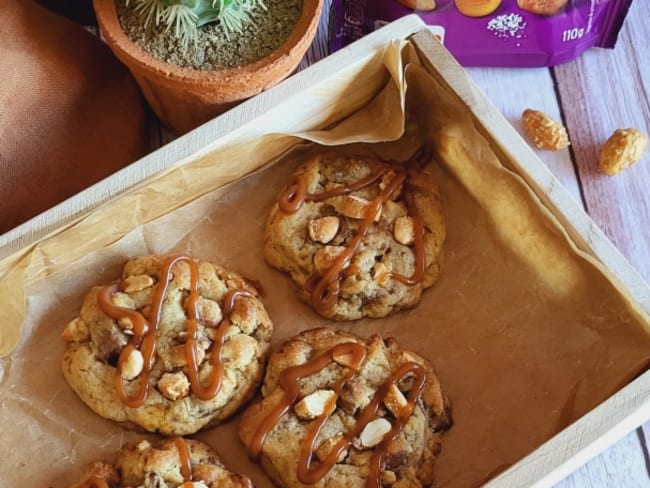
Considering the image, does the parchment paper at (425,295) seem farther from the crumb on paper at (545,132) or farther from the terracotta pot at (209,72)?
the crumb on paper at (545,132)

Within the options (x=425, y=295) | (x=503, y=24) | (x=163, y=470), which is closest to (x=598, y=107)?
(x=503, y=24)

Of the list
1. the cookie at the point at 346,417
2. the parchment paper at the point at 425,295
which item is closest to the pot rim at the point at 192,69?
the parchment paper at the point at 425,295

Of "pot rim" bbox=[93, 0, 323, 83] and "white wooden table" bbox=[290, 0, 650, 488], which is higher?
"pot rim" bbox=[93, 0, 323, 83]

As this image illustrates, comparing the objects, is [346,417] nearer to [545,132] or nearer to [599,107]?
[545,132]

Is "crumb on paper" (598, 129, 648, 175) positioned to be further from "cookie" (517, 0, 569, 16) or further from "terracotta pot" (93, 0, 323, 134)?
"terracotta pot" (93, 0, 323, 134)

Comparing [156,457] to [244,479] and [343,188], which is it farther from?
[343,188]

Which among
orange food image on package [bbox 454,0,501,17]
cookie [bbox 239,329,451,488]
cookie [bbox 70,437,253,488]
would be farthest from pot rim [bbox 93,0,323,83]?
cookie [bbox 70,437,253,488]
